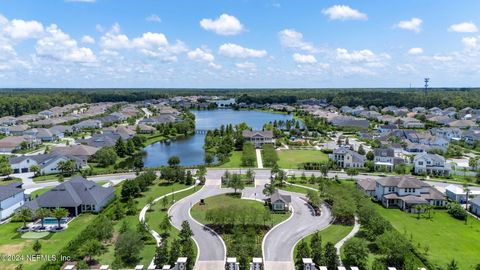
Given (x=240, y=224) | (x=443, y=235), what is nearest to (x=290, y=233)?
(x=240, y=224)

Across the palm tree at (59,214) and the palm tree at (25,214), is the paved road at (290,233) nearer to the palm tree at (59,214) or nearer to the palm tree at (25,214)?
the palm tree at (59,214)

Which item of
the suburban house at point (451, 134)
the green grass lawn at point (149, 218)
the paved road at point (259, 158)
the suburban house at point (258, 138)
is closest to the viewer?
the green grass lawn at point (149, 218)

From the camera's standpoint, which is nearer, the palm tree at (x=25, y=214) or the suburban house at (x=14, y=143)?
the palm tree at (x=25, y=214)

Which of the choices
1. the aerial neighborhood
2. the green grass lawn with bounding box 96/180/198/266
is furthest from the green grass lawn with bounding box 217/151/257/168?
the green grass lawn with bounding box 96/180/198/266

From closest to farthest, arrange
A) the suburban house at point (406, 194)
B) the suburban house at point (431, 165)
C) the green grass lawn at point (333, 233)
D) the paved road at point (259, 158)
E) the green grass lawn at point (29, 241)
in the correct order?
1. the green grass lawn at point (29, 241)
2. the green grass lawn at point (333, 233)
3. the suburban house at point (406, 194)
4. the suburban house at point (431, 165)
5. the paved road at point (259, 158)

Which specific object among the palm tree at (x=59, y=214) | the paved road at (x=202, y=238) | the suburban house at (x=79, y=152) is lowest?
the paved road at (x=202, y=238)

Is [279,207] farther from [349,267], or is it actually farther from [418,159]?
[418,159]

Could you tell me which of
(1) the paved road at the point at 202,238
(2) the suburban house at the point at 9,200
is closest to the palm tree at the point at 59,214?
(2) the suburban house at the point at 9,200

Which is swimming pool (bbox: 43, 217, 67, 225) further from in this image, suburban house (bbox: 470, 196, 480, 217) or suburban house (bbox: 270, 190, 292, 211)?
suburban house (bbox: 470, 196, 480, 217)
